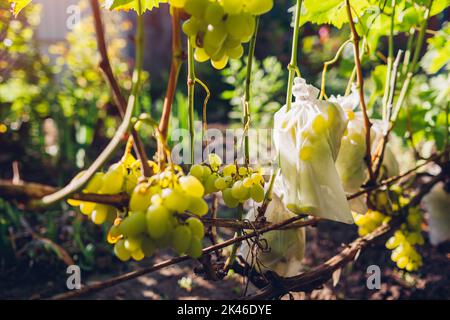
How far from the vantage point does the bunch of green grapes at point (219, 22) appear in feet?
1.84

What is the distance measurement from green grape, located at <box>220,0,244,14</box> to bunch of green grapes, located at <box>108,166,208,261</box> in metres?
0.20

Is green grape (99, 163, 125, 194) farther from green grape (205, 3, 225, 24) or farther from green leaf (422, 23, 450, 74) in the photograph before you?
green leaf (422, 23, 450, 74)

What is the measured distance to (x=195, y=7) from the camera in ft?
1.84

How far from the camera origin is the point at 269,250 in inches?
36.2

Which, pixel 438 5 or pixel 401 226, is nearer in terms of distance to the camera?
pixel 438 5

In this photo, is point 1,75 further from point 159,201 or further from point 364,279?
point 159,201

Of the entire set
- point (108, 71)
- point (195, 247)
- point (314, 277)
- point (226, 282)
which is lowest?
point (226, 282)

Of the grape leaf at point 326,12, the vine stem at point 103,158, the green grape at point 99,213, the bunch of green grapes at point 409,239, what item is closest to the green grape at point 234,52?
the vine stem at point 103,158

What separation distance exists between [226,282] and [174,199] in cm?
137

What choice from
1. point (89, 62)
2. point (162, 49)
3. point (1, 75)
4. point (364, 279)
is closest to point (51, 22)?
point (162, 49)

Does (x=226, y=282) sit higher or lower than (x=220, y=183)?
lower

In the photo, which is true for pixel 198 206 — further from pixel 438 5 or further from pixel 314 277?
pixel 438 5

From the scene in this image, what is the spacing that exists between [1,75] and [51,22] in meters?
3.84

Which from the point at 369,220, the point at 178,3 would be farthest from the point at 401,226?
the point at 178,3
